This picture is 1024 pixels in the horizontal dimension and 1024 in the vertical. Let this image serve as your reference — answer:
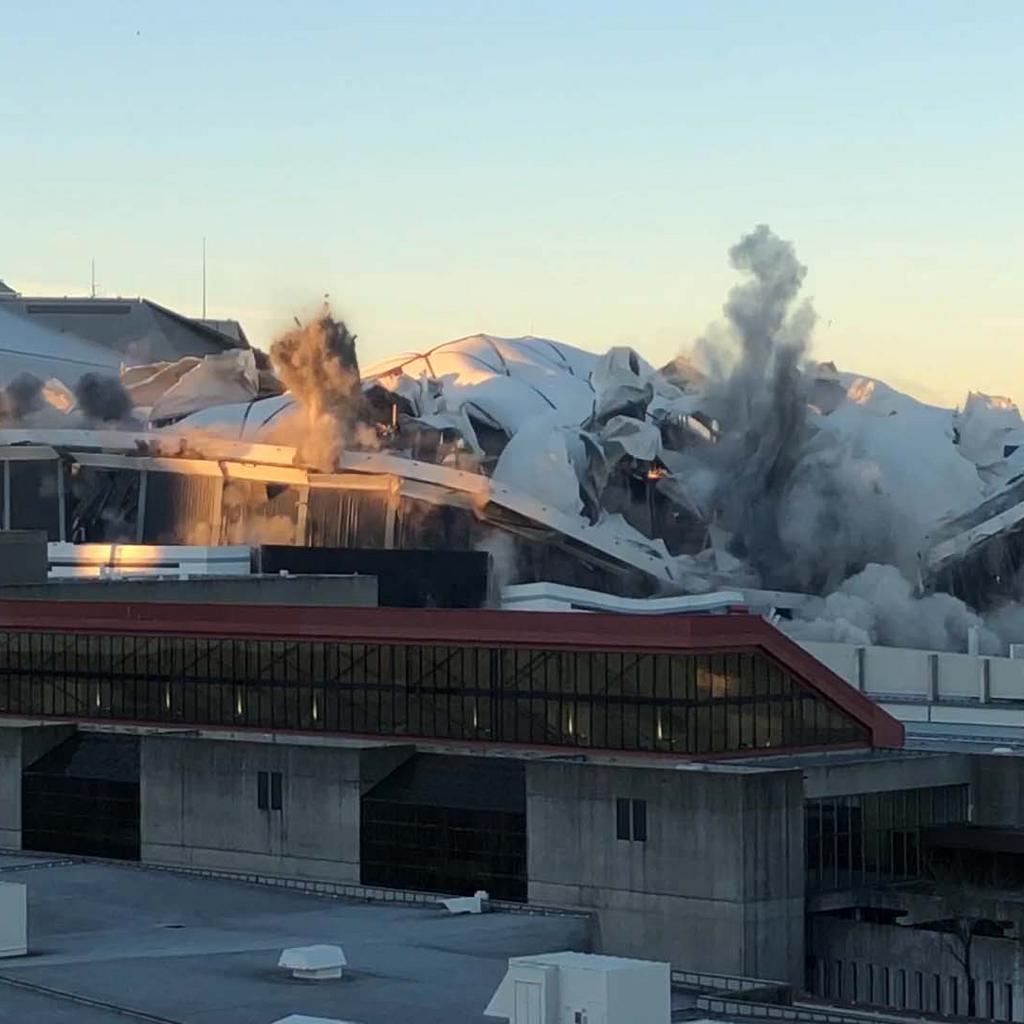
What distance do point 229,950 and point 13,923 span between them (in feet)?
9.83

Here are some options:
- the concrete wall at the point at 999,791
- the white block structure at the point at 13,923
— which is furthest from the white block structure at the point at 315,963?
the concrete wall at the point at 999,791

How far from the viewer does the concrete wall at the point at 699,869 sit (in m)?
40.7

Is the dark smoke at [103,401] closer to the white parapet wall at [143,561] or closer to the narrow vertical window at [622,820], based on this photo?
the white parapet wall at [143,561]

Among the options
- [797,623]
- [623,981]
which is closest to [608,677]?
[623,981]

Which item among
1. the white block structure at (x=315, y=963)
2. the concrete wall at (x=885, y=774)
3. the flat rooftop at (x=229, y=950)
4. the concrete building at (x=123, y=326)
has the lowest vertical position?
the flat rooftop at (x=229, y=950)

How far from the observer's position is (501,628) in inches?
1876

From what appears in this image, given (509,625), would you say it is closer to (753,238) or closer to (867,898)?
(867,898)

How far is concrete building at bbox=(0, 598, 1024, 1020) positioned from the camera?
41.2 meters

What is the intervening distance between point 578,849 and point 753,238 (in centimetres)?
5861

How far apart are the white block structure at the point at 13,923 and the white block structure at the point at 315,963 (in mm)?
4192

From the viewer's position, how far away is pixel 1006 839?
45.8 metres

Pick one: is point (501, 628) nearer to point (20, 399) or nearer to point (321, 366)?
point (321, 366)

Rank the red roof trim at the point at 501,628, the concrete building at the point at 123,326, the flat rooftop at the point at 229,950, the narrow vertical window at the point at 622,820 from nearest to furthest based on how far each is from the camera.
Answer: the flat rooftop at the point at 229,950 → the narrow vertical window at the point at 622,820 → the red roof trim at the point at 501,628 → the concrete building at the point at 123,326

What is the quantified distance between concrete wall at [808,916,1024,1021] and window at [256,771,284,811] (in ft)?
34.0
